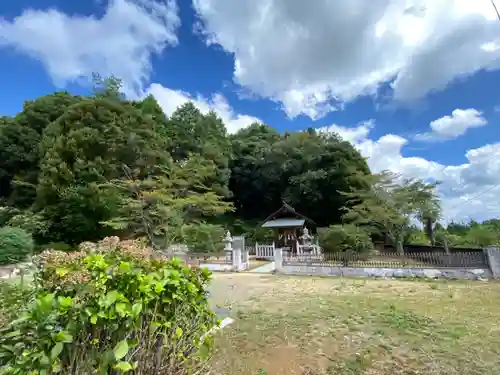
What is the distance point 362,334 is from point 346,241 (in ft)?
35.7

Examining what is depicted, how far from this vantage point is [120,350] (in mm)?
1351

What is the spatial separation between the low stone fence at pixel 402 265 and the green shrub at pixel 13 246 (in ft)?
29.7

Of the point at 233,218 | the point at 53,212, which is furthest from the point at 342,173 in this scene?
the point at 53,212

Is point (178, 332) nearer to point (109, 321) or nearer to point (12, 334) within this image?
point (109, 321)

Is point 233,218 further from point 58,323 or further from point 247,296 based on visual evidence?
point 58,323

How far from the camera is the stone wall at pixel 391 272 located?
29.8 feet

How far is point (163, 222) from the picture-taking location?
14.2 m

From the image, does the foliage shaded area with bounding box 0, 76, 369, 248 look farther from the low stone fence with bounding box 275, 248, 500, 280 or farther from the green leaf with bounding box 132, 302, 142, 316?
the green leaf with bounding box 132, 302, 142, 316

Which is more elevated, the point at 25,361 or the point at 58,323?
the point at 58,323

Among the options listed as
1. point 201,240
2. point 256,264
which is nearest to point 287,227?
point 256,264

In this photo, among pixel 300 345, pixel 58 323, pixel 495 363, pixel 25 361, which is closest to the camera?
pixel 25 361

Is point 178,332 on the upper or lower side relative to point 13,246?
lower

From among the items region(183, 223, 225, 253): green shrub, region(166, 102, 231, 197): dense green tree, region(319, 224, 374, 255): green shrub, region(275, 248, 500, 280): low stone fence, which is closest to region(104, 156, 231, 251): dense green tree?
region(183, 223, 225, 253): green shrub

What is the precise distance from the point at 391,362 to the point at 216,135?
25069mm
